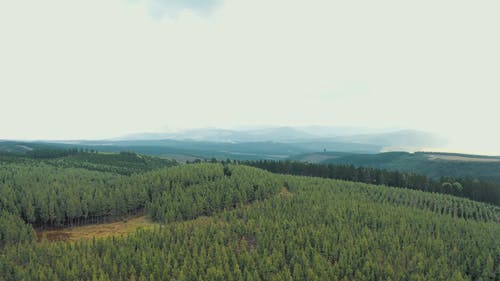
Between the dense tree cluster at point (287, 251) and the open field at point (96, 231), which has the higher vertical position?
the dense tree cluster at point (287, 251)

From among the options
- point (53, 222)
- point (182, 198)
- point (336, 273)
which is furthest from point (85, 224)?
point (336, 273)

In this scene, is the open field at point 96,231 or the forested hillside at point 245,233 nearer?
the forested hillside at point 245,233

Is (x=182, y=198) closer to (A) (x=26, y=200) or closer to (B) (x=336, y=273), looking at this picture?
(A) (x=26, y=200)

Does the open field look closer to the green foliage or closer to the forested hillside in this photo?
the forested hillside

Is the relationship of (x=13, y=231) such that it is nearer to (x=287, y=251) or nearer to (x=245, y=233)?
(x=245, y=233)

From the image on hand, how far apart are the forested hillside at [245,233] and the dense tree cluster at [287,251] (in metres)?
0.38

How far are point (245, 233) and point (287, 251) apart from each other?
758 inches

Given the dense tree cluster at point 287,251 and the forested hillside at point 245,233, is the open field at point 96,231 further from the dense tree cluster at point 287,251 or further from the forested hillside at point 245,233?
the dense tree cluster at point 287,251

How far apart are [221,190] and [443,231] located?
93.9 meters

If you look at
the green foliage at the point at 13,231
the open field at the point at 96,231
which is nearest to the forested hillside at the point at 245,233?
the green foliage at the point at 13,231

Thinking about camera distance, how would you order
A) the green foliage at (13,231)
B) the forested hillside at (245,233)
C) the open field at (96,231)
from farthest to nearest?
1. the open field at (96,231)
2. the green foliage at (13,231)
3. the forested hillside at (245,233)

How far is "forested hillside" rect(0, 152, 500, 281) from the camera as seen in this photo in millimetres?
83375

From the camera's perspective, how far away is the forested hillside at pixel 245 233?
8338 centimetres

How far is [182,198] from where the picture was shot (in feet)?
485
